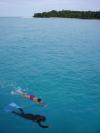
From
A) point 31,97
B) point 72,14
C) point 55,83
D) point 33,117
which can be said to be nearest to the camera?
point 33,117

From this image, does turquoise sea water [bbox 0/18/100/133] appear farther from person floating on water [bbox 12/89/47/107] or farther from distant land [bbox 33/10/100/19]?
distant land [bbox 33/10/100/19]

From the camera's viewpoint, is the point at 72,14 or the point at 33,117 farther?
the point at 72,14

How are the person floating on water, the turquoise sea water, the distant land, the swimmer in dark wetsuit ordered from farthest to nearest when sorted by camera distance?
the distant land, the person floating on water, the swimmer in dark wetsuit, the turquoise sea water

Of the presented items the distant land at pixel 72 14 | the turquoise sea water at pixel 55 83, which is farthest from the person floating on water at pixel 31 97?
Answer: the distant land at pixel 72 14

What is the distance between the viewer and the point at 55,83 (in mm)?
11891

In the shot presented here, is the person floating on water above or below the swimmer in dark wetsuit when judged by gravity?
above

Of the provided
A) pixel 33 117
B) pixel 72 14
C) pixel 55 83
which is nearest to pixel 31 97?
pixel 33 117

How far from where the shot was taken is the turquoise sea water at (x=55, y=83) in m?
8.38

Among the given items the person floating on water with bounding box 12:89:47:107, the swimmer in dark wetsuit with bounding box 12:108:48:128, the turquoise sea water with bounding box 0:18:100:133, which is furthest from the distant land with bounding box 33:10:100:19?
the swimmer in dark wetsuit with bounding box 12:108:48:128

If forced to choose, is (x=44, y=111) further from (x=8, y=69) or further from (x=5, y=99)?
(x=8, y=69)

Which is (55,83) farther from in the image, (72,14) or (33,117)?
(72,14)

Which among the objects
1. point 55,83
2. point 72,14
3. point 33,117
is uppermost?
point 72,14

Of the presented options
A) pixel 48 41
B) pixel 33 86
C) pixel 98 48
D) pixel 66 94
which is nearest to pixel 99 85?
pixel 66 94

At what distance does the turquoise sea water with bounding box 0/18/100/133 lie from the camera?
8.38 metres
